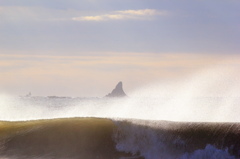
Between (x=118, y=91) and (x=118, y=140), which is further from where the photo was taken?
(x=118, y=91)

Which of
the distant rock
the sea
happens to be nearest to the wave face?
the sea

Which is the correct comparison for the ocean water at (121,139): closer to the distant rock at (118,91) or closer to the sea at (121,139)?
the sea at (121,139)

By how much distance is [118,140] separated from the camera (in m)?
25.3

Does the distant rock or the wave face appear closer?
the wave face

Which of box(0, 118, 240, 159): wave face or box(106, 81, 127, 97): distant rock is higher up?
box(106, 81, 127, 97): distant rock

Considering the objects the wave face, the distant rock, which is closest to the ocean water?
the wave face

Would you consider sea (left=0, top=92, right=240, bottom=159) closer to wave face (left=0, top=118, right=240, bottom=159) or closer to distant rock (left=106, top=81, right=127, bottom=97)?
wave face (left=0, top=118, right=240, bottom=159)

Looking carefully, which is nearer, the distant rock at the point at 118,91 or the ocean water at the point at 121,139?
the ocean water at the point at 121,139

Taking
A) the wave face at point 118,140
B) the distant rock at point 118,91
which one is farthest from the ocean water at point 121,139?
the distant rock at point 118,91

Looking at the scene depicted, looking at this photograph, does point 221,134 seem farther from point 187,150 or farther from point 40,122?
point 40,122

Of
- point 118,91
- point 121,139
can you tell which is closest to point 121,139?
point 121,139

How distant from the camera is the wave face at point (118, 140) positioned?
22.0m

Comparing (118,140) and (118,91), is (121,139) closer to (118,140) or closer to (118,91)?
(118,140)

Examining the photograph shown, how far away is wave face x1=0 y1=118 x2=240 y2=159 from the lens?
21969mm
